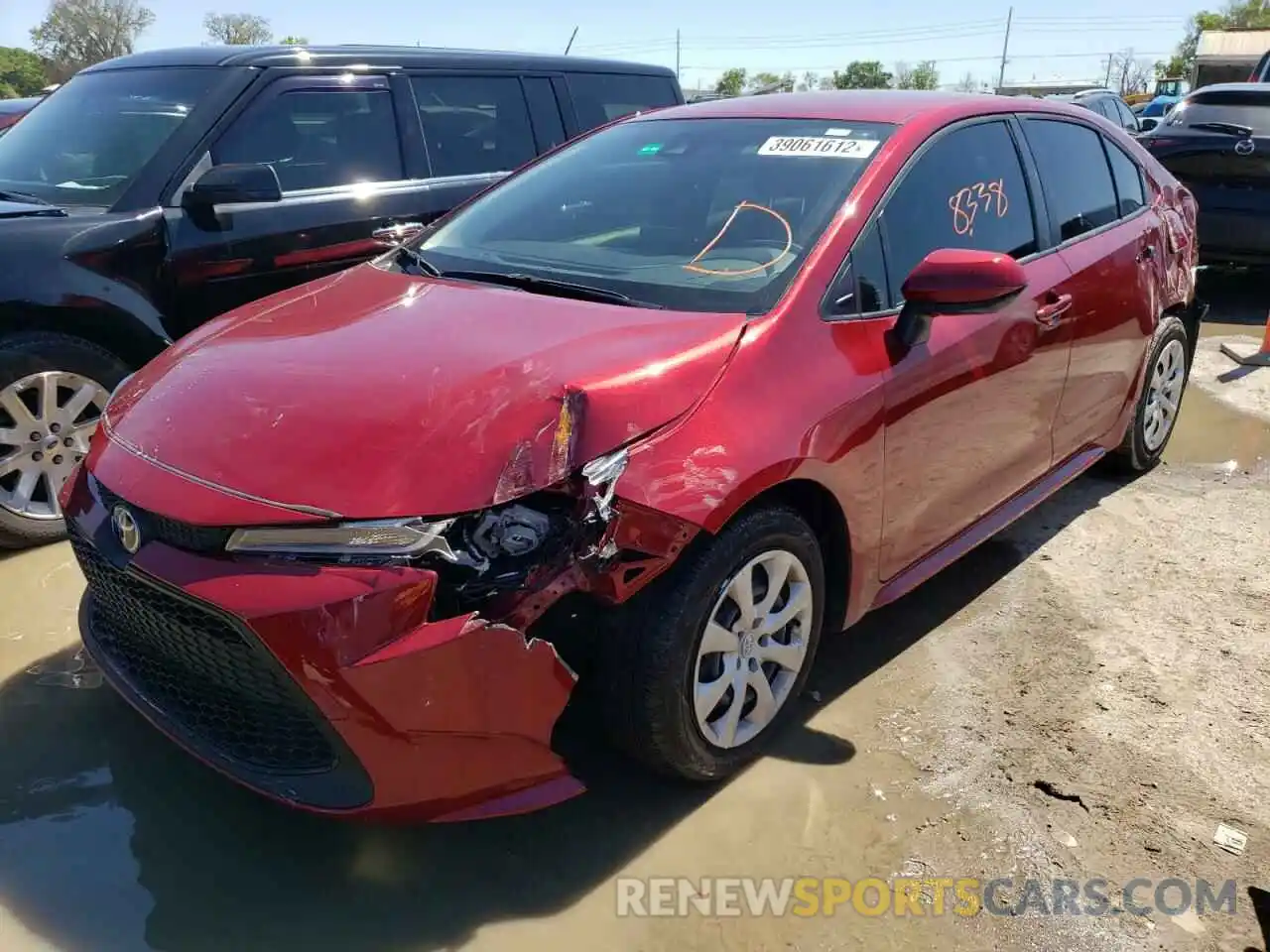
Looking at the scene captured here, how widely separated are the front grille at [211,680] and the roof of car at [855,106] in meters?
2.39

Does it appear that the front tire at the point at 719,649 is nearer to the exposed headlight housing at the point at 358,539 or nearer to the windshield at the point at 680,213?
the exposed headlight housing at the point at 358,539

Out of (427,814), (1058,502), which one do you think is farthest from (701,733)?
(1058,502)

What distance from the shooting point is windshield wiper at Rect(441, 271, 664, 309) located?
276 centimetres

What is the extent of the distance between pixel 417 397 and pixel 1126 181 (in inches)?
139

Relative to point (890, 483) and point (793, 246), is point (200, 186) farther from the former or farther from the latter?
point (890, 483)

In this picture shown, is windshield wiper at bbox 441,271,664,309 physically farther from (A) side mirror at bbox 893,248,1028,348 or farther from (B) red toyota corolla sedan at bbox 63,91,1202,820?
(A) side mirror at bbox 893,248,1028,348

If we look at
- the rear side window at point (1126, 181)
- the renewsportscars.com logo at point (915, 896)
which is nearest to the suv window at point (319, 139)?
the rear side window at point (1126, 181)

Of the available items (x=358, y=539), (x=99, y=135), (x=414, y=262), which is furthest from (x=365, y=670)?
(x=99, y=135)

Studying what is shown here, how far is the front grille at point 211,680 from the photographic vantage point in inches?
82.6

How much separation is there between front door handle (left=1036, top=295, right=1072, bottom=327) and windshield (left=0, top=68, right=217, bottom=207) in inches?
141

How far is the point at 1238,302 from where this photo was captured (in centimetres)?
874

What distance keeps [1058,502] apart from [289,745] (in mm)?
3676

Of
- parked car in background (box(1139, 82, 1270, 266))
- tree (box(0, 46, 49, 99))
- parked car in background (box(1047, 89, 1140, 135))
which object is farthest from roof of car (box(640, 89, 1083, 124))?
tree (box(0, 46, 49, 99))

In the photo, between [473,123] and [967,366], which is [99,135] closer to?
[473,123]
